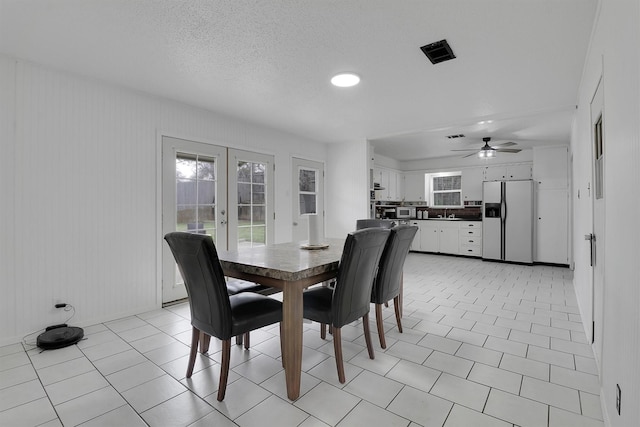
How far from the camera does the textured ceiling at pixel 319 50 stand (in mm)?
1990

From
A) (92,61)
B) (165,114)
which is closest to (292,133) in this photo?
(165,114)

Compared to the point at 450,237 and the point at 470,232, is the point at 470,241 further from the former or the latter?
the point at 450,237

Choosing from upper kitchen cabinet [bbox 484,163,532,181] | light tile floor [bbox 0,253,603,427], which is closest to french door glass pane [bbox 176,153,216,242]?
light tile floor [bbox 0,253,603,427]

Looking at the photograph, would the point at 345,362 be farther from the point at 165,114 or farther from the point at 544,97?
the point at 544,97

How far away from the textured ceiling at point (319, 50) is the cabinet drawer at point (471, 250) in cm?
338

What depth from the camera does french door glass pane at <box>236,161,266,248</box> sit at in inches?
175

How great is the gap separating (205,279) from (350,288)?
0.91 m

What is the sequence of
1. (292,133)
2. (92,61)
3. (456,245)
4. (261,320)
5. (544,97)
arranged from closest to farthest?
(261,320), (92,61), (544,97), (292,133), (456,245)

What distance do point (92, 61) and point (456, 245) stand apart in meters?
7.01

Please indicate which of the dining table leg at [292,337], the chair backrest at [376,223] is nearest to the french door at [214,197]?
the chair backrest at [376,223]

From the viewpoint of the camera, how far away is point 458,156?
23.7 ft

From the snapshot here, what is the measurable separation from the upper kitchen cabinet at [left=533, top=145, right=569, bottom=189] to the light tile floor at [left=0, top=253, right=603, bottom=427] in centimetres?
366

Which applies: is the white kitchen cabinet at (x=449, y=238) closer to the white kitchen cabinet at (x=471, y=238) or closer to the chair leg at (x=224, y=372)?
the white kitchen cabinet at (x=471, y=238)

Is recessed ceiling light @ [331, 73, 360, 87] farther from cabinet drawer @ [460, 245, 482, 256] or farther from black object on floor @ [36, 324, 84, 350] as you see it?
cabinet drawer @ [460, 245, 482, 256]
